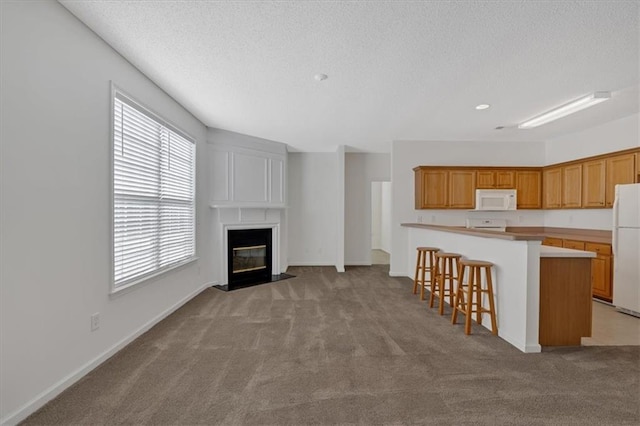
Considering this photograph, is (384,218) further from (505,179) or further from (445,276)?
(445,276)

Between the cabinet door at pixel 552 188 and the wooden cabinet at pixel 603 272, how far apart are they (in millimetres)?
1380

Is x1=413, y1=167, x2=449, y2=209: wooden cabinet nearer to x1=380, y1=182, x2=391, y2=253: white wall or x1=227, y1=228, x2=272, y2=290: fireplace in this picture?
x1=227, y1=228, x2=272, y2=290: fireplace

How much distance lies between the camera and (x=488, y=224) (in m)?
5.98

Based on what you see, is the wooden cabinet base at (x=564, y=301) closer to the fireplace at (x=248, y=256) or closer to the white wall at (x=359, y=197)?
the fireplace at (x=248, y=256)

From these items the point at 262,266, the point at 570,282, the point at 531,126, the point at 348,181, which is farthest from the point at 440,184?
the point at 262,266

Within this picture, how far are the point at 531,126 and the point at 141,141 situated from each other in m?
5.56

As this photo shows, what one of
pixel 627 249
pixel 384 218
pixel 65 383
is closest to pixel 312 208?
pixel 384 218

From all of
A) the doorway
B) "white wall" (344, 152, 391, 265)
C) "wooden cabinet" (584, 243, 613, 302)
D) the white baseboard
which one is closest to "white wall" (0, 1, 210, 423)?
the white baseboard

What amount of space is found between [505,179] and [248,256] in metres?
5.18

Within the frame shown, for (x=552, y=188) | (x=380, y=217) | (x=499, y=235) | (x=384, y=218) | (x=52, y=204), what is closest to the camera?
(x=52, y=204)

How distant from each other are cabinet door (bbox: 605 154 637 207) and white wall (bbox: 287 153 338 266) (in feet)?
15.5

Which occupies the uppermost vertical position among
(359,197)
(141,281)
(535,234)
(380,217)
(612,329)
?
(359,197)

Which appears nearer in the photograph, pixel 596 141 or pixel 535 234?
pixel 535 234

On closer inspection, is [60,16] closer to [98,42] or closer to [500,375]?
[98,42]
